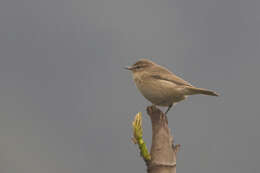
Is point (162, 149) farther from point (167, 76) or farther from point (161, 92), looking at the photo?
point (167, 76)

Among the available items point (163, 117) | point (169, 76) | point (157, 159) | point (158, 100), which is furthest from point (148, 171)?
point (169, 76)

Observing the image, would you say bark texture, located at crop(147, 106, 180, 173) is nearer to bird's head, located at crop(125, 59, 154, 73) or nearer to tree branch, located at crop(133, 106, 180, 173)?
tree branch, located at crop(133, 106, 180, 173)

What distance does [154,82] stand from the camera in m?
8.20

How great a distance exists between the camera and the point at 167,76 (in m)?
8.58

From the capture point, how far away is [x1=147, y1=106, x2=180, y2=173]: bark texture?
453cm

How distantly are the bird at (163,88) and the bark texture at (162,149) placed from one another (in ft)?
8.28

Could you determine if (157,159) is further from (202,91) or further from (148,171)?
(202,91)

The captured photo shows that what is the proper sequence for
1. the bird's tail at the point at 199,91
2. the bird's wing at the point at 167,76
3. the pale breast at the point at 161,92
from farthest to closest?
the bird's wing at the point at 167,76 → the pale breast at the point at 161,92 → the bird's tail at the point at 199,91

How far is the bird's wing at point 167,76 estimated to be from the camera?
8227 mm

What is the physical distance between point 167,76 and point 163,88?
28.5 inches

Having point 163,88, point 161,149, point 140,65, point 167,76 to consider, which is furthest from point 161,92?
point 161,149

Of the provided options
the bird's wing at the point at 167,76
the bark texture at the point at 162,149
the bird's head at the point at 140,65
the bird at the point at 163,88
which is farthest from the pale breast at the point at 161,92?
the bark texture at the point at 162,149

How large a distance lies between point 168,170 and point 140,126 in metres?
0.84

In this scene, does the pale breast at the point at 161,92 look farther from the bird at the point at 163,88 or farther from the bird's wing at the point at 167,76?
the bird's wing at the point at 167,76
